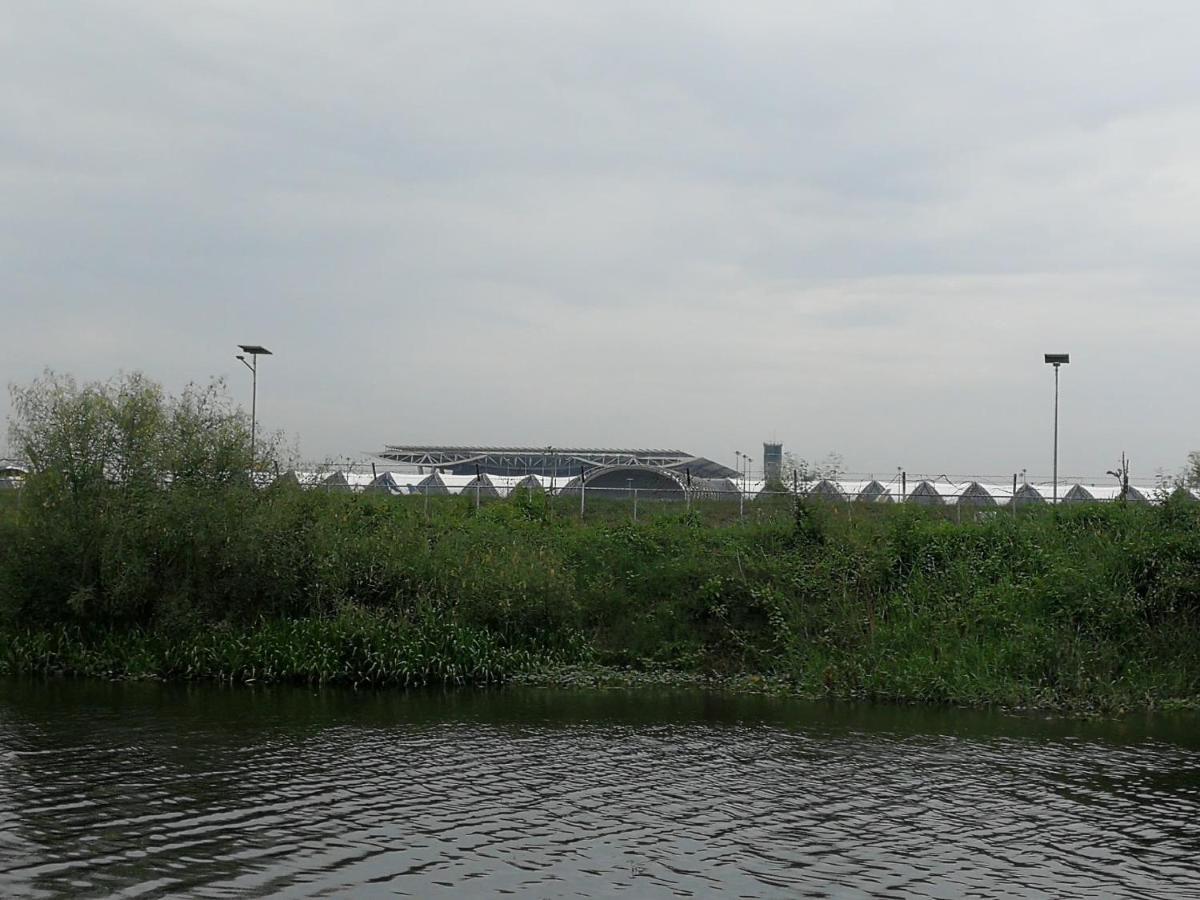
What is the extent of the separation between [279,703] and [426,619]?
5.12 meters

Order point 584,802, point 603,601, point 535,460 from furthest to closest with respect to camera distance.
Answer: point 535,460 → point 603,601 → point 584,802

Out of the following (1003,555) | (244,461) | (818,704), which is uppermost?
(244,461)

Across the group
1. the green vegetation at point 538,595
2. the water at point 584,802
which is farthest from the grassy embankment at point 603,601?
the water at point 584,802

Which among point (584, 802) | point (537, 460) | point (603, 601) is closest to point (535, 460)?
point (537, 460)

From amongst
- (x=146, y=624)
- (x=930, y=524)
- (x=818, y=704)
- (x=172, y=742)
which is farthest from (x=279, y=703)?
(x=930, y=524)

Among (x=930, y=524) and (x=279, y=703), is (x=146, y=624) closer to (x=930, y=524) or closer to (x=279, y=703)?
(x=279, y=703)

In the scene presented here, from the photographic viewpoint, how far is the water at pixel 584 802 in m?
12.4

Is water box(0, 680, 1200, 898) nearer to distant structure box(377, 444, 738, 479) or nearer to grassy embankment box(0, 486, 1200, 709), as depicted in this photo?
grassy embankment box(0, 486, 1200, 709)

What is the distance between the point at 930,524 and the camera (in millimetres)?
33938

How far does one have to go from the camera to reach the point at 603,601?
32.0m

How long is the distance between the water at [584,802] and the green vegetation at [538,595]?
3.41m

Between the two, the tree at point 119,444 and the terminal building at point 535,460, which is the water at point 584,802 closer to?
the tree at point 119,444

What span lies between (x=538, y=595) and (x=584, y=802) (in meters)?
14.5

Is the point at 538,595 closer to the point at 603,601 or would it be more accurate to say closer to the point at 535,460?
the point at 603,601
